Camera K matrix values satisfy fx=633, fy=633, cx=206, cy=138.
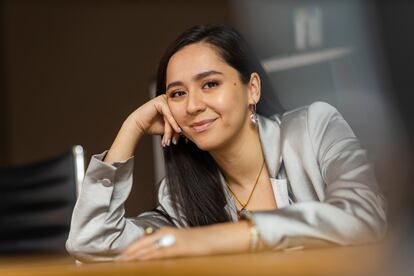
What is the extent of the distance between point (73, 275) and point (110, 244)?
1.38ft

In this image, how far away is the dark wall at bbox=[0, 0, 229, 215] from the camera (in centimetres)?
195

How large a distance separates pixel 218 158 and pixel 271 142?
0.08 metres

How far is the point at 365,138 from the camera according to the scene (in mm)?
649

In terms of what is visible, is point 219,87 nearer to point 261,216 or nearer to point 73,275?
point 261,216

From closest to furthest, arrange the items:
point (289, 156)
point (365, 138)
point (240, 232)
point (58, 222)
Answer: point (240, 232) < point (365, 138) < point (289, 156) < point (58, 222)

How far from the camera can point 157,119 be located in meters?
0.85

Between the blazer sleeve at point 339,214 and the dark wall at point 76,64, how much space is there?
126 centimetres

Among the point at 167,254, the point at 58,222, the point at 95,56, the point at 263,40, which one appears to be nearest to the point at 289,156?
the point at 167,254

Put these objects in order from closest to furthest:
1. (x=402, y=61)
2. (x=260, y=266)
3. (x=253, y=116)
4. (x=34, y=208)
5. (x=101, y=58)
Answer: (x=260, y=266)
(x=402, y=61)
(x=253, y=116)
(x=34, y=208)
(x=101, y=58)

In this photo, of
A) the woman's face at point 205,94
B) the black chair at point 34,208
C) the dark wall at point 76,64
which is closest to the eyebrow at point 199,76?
the woman's face at point 205,94

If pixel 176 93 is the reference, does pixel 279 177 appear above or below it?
below

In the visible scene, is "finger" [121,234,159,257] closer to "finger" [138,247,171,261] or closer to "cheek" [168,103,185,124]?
"finger" [138,247,171,261]

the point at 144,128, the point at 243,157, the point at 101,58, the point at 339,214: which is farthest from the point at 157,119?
the point at 101,58

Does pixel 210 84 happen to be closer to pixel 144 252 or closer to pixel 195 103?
pixel 195 103
